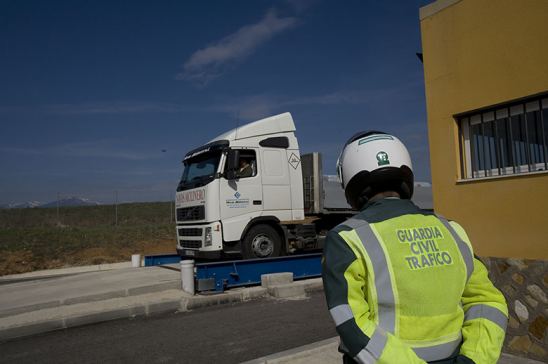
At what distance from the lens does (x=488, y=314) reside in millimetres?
1753

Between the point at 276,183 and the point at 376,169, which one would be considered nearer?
the point at 376,169

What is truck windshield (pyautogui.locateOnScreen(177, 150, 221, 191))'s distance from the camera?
9.81 metres

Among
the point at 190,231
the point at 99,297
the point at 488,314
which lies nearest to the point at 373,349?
the point at 488,314

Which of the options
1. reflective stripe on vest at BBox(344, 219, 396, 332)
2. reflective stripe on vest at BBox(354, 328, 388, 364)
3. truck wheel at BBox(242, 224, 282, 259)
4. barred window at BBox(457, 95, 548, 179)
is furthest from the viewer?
truck wheel at BBox(242, 224, 282, 259)

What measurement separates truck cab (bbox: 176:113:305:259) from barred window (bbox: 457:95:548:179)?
17.8ft

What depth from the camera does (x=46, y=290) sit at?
30.5 ft

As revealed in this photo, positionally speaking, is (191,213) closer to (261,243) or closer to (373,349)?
(261,243)

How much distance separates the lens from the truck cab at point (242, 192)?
9508mm

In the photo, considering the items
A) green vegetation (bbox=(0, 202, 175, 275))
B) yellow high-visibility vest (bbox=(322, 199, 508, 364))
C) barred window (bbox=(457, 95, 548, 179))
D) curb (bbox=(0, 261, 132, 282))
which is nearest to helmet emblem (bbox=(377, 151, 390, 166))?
yellow high-visibility vest (bbox=(322, 199, 508, 364))

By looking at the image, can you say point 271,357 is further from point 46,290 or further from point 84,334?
point 46,290

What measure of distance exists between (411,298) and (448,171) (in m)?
3.89

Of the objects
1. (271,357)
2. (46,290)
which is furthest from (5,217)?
(271,357)

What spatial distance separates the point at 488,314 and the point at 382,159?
2.42ft

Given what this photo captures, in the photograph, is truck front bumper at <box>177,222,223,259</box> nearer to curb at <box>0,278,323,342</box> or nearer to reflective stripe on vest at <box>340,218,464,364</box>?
curb at <box>0,278,323,342</box>
